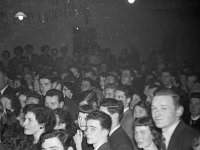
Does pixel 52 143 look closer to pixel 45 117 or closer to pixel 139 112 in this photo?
pixel 45 117

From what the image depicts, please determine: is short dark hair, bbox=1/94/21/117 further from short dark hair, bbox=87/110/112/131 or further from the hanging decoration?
the hanging decoration

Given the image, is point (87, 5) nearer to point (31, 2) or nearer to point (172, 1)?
point (31, 2)

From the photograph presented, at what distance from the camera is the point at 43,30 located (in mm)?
14508

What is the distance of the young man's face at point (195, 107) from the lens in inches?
241

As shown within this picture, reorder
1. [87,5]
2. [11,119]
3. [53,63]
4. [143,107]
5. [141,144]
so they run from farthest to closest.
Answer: [87,5] < [53,63] < [143,107] < [11,119] < [141,144]

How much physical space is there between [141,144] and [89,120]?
684mm

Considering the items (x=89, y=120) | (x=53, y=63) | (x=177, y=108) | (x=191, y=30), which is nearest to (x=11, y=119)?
Result: (x=89, y=120)

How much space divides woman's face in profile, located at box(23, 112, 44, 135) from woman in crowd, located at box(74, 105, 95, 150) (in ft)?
1.88

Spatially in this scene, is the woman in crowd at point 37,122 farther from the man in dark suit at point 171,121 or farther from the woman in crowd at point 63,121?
the man in dark suit at point 171,121

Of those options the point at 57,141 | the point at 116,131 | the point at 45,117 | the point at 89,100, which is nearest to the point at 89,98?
the point at 89,100

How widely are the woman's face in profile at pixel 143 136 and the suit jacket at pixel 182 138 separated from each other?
0.25m

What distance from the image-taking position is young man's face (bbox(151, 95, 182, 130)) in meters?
4.11

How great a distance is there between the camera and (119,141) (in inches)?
174

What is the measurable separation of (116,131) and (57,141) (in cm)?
126
